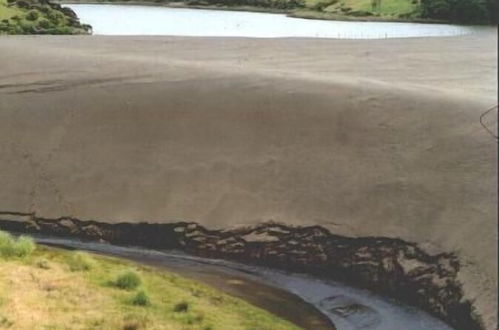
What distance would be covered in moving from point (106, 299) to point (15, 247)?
5.55 meters

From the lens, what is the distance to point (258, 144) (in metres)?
31.9

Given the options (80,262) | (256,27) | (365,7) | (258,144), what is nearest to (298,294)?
(80,262)

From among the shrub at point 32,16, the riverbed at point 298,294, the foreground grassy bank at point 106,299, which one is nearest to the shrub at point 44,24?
the shrub at point 32,16

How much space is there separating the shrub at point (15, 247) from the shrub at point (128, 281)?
440 centimetres

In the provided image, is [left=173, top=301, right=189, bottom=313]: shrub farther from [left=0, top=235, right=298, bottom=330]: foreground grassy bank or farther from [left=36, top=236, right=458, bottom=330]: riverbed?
[left=36, top=236, right=458, bottom=330]: riverbed

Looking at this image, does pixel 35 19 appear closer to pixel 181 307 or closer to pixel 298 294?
pixel 298 294

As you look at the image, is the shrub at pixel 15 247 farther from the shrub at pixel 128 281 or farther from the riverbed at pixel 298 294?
the shrub at pixel 128 281

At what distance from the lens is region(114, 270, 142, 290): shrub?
24.2 m

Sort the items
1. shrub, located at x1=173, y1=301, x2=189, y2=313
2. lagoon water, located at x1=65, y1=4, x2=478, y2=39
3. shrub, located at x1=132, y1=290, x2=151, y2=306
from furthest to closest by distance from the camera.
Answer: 1. lagoon water, located at x1=65, y1=4, x2=478, y2=39
2. shrub, located at x1=132, y1=290, x2=151, y2=306
3. shrub, located at x1=173, y1=301, x2=189, y2=313

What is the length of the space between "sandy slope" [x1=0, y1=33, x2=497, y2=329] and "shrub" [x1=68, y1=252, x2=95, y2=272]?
12.9 feet

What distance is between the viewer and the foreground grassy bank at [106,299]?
21.4 m

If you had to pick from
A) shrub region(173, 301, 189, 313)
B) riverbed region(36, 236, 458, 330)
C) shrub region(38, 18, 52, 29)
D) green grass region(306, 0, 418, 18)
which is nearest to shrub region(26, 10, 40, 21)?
shrub region(38, 18, 52, 29)

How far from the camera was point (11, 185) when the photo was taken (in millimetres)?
32781

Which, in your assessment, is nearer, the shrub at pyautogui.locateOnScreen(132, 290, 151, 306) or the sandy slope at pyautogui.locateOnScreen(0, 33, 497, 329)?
the shrub at pyautogui.locateOnScreen(132, 290, 151, 306)
